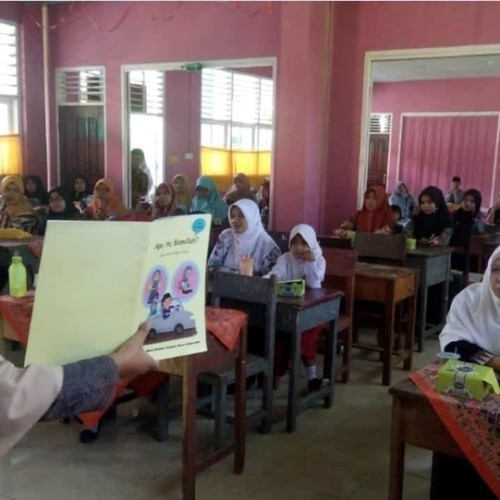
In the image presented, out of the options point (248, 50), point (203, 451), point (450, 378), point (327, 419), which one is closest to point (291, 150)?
point (248, 50)

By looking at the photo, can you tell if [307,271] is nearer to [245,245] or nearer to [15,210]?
[245,245]

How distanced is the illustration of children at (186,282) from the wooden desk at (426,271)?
3468 millimetres

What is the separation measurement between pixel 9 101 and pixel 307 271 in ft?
18.1

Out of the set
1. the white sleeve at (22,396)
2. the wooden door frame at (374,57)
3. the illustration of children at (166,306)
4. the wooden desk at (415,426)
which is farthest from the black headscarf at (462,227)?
the white sleeve at (22,396)

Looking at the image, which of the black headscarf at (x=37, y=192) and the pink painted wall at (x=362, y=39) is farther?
the black headscarf at (x=37, y=192)

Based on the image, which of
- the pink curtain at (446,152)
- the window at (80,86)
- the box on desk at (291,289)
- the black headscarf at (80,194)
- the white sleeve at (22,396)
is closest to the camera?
the white sleeve at (22,396)

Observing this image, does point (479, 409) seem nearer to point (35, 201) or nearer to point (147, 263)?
point (147, 263)

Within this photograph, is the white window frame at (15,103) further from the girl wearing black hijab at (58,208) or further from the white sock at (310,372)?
the white sock at (310,372)

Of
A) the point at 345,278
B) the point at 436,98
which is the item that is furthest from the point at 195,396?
the point at 436,98

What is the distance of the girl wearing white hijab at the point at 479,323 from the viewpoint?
93.0 inches

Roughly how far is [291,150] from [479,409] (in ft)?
13.9

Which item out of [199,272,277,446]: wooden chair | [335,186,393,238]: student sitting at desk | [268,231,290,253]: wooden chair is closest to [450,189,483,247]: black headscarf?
[335,186,393,238]: student sitting at desk

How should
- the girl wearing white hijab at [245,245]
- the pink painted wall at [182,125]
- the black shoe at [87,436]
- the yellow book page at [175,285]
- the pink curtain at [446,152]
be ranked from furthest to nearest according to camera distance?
the pink curtain at [446,152]
the pink painted wall at [182,125]
the girl wearing white hijab at [245,245]
the black shoe at [87,436]
the yellow book page at [175,285]

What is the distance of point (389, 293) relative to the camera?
3869mm
